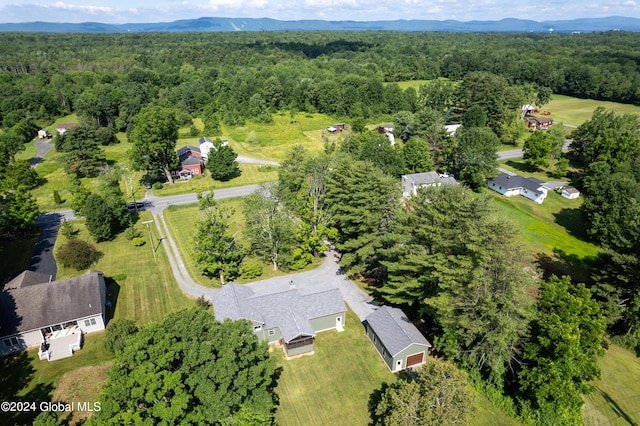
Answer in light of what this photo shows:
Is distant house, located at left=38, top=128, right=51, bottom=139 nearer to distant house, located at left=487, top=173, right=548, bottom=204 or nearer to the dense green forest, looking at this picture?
the dense green forest

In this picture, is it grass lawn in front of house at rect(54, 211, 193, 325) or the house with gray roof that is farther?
grass lawn in front of house at rect(54, 211, 193, 325)

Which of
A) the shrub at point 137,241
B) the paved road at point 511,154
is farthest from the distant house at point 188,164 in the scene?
the paved road at point 511,154

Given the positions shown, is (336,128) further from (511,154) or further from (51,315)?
(51,315)

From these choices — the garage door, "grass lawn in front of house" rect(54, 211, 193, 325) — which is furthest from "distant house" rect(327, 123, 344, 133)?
the garage door

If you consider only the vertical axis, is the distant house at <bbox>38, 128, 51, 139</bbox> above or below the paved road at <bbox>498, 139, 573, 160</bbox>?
above

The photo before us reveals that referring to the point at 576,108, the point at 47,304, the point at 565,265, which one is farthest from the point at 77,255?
the point at 576,108

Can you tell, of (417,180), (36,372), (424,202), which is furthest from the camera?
(417,180)
